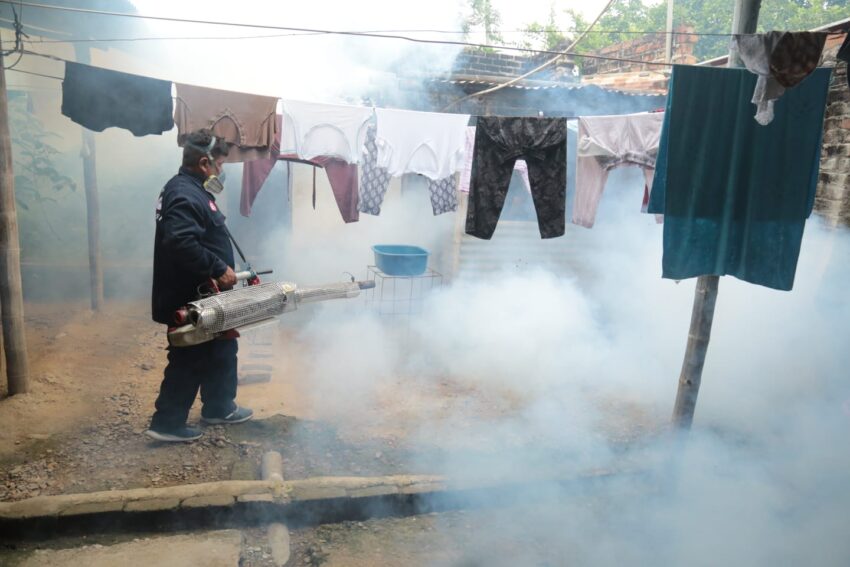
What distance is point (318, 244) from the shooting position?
905 centimetres

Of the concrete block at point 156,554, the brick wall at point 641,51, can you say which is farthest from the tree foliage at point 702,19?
the concrete block at point 156,554

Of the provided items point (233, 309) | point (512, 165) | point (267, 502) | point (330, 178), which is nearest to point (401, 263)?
point (330, 178)

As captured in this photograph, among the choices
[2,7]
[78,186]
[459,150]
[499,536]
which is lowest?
[499,536]

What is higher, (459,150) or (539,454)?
(459,150)

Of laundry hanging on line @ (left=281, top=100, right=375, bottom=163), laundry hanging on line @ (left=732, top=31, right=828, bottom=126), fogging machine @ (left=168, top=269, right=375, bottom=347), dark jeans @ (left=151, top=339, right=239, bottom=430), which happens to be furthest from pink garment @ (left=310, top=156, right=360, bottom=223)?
laundry hanging on line @ (left=732, top=31, right=828, bottom=126)

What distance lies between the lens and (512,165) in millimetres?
4922

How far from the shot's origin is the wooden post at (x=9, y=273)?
4.47m

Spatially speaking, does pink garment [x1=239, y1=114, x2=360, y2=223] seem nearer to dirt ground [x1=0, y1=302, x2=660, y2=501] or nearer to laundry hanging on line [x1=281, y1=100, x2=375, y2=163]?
laundry hanging on line [x1=281, y1=100, x2=375, y2=163]

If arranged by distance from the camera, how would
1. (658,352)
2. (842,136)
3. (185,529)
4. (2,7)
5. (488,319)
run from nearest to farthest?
(185,529), (842,136), (2,7), (658,352), (488,319)

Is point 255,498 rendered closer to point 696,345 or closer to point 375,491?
point 375,491

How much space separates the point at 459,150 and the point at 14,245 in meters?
4.18

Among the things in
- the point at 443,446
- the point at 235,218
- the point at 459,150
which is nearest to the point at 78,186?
the point at 235,218

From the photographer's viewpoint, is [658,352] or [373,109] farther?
[658,352]

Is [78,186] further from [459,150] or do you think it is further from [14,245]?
[459,150]
